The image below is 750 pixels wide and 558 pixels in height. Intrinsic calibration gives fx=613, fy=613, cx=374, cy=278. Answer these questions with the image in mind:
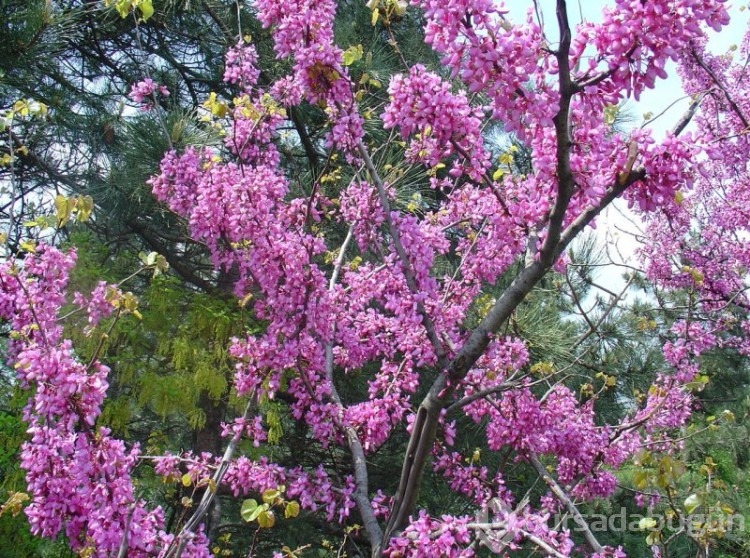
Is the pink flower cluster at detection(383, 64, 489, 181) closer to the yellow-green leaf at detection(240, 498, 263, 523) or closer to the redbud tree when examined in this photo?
the redbud tree

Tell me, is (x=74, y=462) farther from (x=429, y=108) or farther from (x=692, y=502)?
(x=692, y=502)

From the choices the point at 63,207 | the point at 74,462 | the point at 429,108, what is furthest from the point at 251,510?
the point at 429,108

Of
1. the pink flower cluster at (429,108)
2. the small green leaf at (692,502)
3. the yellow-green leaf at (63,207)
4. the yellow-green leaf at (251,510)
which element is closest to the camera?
the small green leaf at (692,502)

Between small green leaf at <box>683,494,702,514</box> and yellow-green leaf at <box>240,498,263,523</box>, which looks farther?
yellow-green leaf at <box>240,498,263,523</box>

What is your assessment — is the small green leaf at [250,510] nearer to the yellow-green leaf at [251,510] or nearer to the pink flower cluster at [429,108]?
the yellow-green leaf at [251,510]

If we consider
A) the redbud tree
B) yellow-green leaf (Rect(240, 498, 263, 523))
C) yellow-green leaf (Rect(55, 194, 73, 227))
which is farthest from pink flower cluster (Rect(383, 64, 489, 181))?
yellow-green leaf (Rect(240, 498, 263, 523))

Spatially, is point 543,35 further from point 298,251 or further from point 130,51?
point 130,51

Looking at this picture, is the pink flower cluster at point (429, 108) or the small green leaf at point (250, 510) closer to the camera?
the small green leaf at point (250, 510)

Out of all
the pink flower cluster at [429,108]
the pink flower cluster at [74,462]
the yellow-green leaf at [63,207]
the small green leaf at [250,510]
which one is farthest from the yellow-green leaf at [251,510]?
the pink flower cluster at [429,108]

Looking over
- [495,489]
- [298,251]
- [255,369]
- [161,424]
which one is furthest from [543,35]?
[161,424]

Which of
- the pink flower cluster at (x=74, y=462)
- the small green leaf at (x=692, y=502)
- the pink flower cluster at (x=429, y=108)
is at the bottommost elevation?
the pink flower cluster at (x=74, y=462)

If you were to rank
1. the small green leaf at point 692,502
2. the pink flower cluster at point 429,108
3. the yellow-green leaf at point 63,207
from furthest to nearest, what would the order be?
the pink flower cluster at point 429,108
the yellow-green leaf at point 63,207
the small green leaf at point 692,502

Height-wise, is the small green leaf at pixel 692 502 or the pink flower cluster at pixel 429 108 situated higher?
the pink flower cluster at pixel 429 108

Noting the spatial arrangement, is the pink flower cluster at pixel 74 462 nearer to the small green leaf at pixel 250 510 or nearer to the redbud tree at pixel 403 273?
the redbud tree at pixel 403 273
